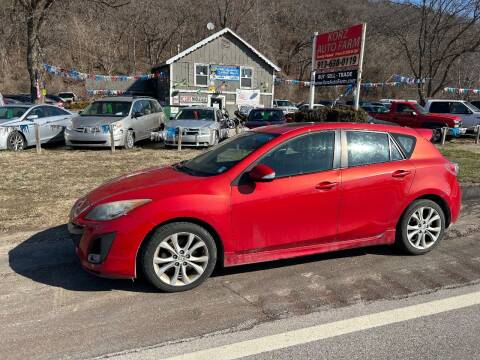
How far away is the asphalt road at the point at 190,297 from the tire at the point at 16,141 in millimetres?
8143

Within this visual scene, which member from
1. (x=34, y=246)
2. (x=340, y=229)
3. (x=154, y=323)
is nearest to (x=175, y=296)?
(x=154, y=323)

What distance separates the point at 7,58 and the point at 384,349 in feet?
200

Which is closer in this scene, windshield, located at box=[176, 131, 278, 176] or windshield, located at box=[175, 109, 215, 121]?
windshield, located at box=[176, 131, 278, 176]

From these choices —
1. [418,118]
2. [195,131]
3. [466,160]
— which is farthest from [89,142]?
[418,118]

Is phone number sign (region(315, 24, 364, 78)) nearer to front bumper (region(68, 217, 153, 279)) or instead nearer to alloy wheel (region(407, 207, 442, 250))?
alloy wheel (region(407, 207, 442, 250))

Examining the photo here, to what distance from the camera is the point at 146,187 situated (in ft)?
13.4

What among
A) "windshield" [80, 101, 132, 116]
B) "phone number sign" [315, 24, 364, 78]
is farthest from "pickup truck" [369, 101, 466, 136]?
"windshield" [80, 101, 132, 116]

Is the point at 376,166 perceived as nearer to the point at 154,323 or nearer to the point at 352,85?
the point at 154,323

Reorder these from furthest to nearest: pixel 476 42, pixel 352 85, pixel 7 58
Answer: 1. pixel 7 58
2. pixel 476 42
3. pixel 352 85

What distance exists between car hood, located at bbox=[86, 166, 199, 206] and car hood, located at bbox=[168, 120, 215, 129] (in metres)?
9.25

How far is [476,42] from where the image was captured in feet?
102

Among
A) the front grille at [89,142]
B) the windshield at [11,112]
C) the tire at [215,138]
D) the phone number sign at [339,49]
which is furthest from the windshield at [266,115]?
the windshield at [11,112]

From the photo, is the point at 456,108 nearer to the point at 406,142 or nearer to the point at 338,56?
the point at 338,56

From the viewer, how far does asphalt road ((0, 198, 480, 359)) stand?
10.6ft
